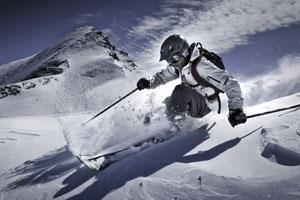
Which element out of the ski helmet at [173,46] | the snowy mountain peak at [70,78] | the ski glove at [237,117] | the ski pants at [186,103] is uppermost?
the snowy mountain peak at [70,78]

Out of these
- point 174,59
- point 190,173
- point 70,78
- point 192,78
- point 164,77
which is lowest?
point 190,173

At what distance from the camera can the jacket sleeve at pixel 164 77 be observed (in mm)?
5047

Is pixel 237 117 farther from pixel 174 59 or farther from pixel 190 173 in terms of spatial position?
pixel 174 59

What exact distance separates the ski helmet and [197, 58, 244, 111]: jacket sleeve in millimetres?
658

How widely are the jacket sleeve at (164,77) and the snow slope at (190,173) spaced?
204cm

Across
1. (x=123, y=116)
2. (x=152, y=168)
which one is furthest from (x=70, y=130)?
(x=152, y=168)

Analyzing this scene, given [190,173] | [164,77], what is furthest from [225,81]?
[164,77]

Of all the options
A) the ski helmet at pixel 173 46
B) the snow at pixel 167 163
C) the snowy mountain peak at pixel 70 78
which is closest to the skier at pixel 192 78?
the ski helmet at pixel 173 46

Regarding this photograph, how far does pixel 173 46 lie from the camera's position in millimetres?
3959

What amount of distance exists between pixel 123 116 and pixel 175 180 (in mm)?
Result: 2825

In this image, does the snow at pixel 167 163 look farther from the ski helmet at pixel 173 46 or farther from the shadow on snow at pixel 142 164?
the ski helmet at pixel 173 46

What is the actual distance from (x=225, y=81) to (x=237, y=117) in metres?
0.70

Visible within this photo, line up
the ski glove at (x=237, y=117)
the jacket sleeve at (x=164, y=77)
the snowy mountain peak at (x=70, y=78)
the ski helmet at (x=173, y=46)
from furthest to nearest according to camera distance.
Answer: the snowy mountain peak at (x=70, y=78), the jacket sleeve at (x=164, y=77), the ski helmet at (x=173, y=46), the ski glove at (x=237, y=117)

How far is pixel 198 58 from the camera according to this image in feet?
11.6
